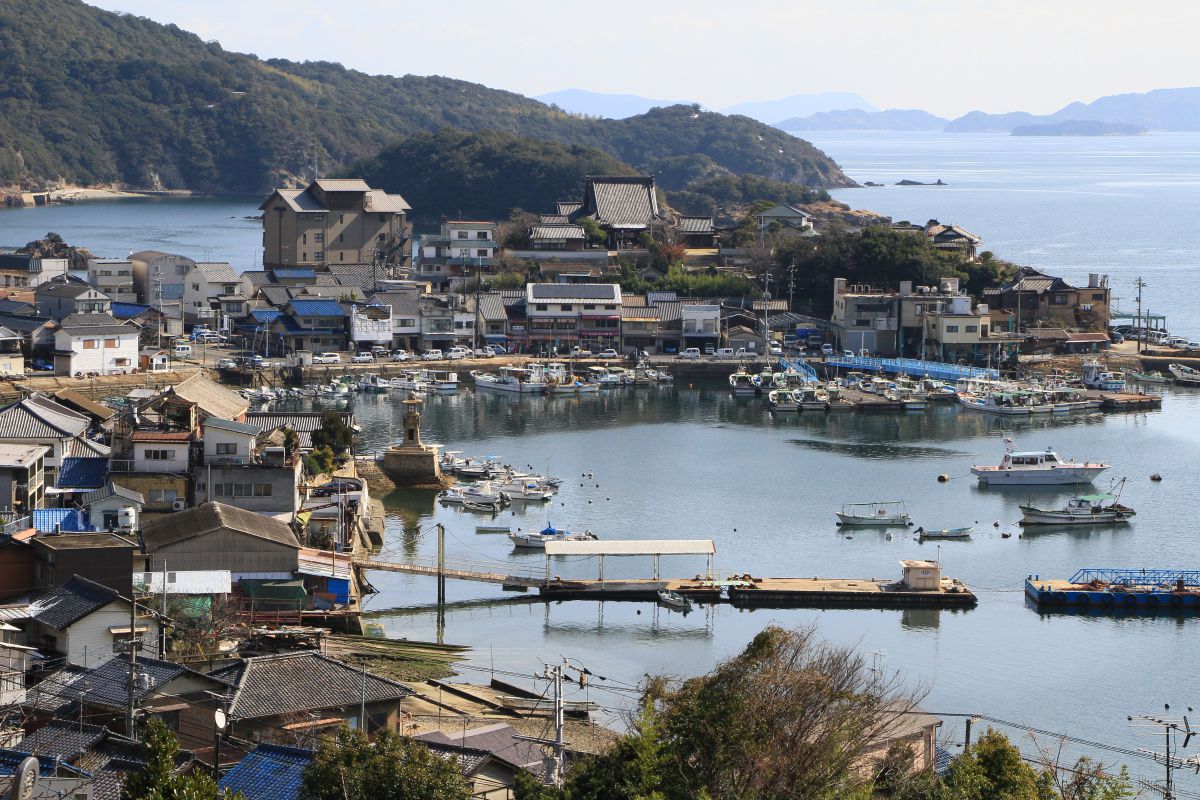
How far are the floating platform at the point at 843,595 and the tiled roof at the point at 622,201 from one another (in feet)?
99.1

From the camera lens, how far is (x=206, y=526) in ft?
60.1

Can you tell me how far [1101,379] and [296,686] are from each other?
27548 millimetres

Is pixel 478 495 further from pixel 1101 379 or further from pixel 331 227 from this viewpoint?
pixel 331 227

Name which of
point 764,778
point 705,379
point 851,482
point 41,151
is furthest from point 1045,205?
point 764,778

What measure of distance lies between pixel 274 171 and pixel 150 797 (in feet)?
309

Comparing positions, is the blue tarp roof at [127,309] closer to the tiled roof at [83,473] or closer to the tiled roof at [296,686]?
the tiled roof at [83,473]

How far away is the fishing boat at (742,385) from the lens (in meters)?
36.9

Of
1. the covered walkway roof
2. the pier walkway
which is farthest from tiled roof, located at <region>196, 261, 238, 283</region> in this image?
the covered walkway roof

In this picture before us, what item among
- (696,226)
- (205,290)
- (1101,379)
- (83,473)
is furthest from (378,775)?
(696,226)

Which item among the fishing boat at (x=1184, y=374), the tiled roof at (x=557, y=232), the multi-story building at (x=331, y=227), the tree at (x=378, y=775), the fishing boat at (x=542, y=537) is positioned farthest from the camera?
the multi-story building at (x=331, y=227)

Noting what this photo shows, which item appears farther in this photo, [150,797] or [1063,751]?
[1063,751]

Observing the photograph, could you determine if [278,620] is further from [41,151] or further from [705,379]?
[41,151]

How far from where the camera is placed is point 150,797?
10.2 metres

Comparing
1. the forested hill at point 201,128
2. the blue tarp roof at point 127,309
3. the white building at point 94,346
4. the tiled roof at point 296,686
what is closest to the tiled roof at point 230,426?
the tiled roof at point 296,686
